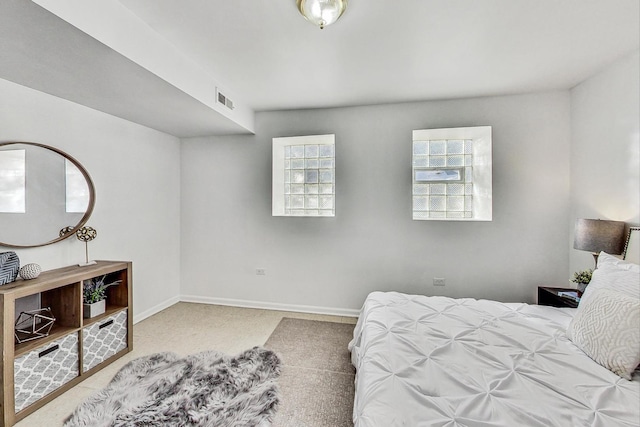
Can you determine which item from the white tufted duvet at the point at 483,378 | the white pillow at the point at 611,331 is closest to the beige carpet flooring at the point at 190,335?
the white tufted duvet at the point at 483,378

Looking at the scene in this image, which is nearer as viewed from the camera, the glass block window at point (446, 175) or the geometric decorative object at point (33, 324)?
the geometric decorative object at point (33, 324)

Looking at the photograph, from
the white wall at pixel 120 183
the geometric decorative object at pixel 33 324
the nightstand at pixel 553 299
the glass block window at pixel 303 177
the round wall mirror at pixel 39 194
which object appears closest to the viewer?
the geometric decorative object at pixel 33 324

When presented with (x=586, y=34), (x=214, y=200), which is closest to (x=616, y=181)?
(x=586, y=34)

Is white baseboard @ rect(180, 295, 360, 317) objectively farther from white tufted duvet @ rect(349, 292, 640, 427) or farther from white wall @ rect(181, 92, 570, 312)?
white tufted duvet @ rect(349, 292, 640, 427)

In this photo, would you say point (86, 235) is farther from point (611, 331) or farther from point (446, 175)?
point (446, 175)

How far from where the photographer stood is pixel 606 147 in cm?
226

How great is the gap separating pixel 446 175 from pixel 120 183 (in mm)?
3723

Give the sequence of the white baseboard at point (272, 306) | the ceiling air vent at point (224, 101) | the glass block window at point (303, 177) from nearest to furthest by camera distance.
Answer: the ceiling air vent at point (224, 101)
the white baseboard at point (272, 306)
the glass block window at point (303, 177)

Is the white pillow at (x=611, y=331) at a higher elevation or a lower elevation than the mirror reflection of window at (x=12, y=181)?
lower

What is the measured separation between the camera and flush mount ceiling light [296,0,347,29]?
1.49 metres

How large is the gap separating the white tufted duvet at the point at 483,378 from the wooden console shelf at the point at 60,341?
2062 millimetres

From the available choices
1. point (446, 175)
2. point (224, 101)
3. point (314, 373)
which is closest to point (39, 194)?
point (224, 101)

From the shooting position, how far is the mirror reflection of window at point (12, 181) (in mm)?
1879

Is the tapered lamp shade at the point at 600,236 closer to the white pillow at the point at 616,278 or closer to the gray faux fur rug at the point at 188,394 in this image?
the white pillow at the point at 616,278
